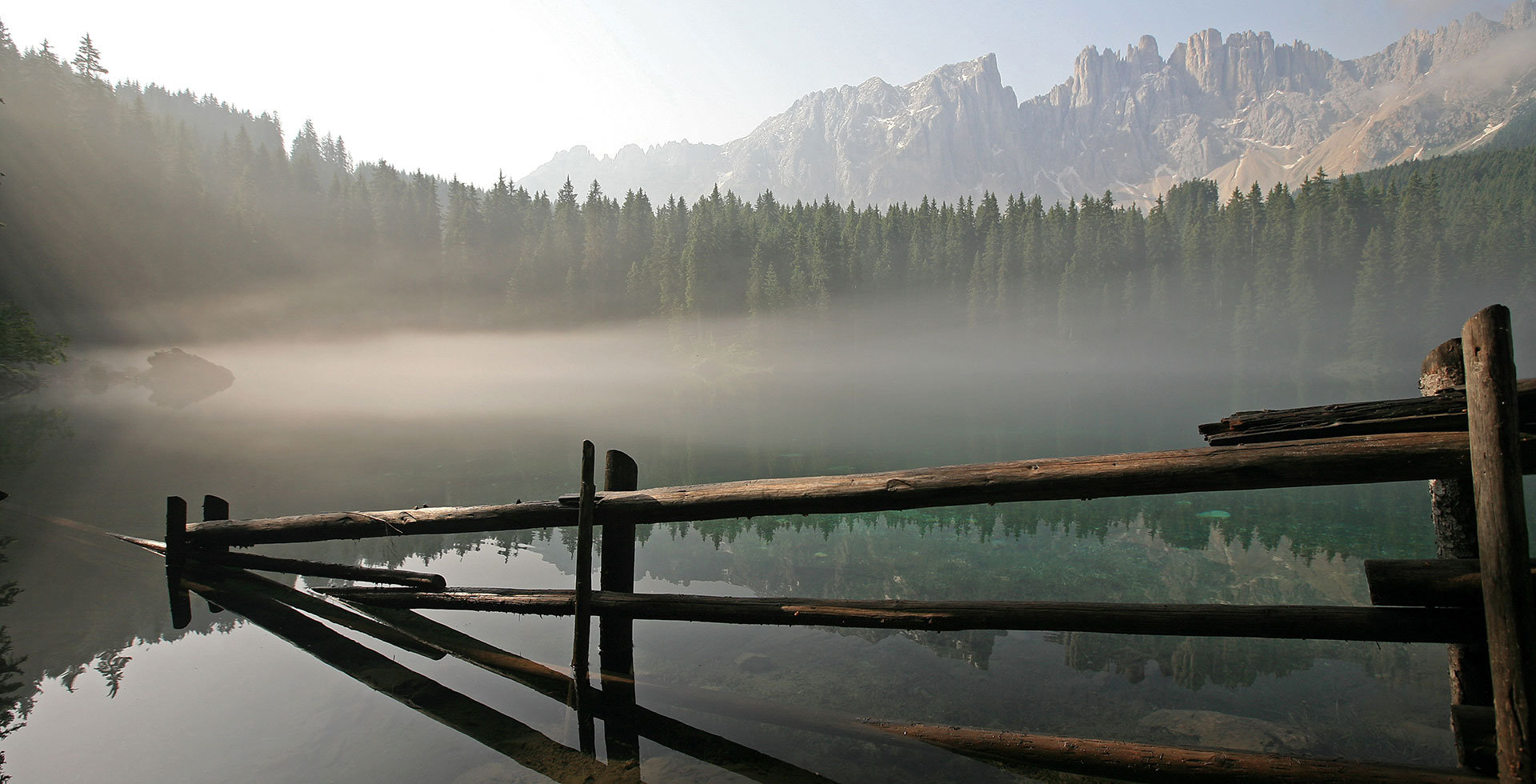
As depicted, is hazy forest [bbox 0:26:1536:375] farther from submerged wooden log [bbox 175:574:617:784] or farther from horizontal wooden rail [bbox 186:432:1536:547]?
horizontal wooden rail [bbox 186:432:1536:547]

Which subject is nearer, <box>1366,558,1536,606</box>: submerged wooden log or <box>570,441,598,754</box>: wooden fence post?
<box>1366,558,1536,606</box>: submerged wooden log

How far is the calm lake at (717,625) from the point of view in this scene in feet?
16.8

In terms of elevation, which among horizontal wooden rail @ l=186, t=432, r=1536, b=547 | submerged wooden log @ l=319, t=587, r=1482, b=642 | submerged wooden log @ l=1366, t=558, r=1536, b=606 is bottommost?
submerged wooden log @ l=319, t=587, r=1482, b=642

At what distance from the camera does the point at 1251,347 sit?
9488cm

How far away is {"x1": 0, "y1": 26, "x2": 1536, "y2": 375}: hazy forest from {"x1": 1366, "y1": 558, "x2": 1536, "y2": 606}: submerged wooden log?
79.0m

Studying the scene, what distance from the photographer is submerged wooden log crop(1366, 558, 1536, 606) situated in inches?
140

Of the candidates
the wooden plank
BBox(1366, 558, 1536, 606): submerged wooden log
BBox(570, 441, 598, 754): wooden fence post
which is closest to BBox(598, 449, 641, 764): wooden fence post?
BBox(570, 441, 598, 754): wooden fence post

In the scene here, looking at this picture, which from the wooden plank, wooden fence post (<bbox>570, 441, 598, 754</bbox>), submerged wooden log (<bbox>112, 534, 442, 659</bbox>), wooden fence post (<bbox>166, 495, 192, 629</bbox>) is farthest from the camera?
wooden fence post (<bbox>166, 495, 192, 629</bbox>)

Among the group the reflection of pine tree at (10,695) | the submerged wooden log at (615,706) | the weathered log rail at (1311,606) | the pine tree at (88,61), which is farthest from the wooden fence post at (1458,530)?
the pine tree at (88,61)

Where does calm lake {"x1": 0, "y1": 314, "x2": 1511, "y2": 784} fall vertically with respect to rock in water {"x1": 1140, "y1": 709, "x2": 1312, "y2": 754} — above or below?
above

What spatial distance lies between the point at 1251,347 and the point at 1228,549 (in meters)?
104

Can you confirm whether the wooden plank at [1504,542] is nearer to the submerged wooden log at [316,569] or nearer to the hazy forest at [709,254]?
the submerged wooden log at [316,569]

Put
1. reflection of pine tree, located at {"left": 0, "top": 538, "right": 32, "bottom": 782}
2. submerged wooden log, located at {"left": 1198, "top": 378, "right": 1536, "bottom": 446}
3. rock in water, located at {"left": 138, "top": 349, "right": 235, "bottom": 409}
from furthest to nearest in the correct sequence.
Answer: rock in water, located at {"left": 138, "top": 349, "right": 235, "bottom": 409} → reflection of pine tree, located at {"left": 0, "top": 538, "right": 32, "bottom": 782} → submerged wooden log, located at {"left": 1198, "top": 378, "right": 1536, "bottom": 446}

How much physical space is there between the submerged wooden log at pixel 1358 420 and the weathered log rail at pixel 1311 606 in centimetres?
1
